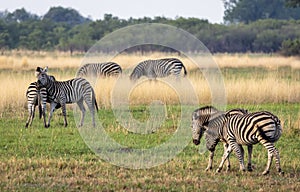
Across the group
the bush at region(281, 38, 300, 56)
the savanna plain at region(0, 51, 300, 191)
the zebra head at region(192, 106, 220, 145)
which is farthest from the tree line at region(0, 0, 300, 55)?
the zebra head at region(192, 106, 220, 145)

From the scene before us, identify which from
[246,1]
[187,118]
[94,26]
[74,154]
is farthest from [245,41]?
[74,154]

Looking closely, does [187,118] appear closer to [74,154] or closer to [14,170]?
[74,154]

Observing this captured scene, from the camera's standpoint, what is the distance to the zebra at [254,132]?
8.94 metres

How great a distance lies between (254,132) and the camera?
9.01 metres

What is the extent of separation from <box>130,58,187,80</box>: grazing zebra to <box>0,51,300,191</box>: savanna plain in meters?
1.13

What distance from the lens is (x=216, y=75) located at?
73.0 feet

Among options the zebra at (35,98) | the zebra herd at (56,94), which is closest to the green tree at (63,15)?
the zebra herd at (56,94)

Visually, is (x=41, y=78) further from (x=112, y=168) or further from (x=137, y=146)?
(x=112, y=168)

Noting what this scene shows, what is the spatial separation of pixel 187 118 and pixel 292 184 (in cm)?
698

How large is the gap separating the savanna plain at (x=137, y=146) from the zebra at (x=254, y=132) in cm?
33

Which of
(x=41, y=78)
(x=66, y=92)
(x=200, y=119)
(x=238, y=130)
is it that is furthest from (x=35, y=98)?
(x=238, y=130)

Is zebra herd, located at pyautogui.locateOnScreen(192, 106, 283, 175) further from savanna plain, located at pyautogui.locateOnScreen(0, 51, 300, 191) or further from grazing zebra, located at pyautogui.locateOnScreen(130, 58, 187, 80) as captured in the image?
grazing zebra, located at pyautogui.locateOnScreen(130, 58, 187, 80)

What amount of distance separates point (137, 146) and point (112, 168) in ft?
7.02

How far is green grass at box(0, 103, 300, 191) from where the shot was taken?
8.34 m
